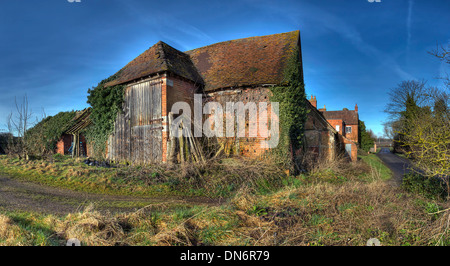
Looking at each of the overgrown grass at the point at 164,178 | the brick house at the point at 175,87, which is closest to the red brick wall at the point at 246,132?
the brick house at the point at 175,87

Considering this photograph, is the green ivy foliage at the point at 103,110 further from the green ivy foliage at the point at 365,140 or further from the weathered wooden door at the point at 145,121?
the green ivy foliage at the point at 365,140

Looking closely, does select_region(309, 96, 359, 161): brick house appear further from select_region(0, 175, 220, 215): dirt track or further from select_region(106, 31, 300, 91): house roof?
select_region(0, 175, 220, 215): dirt track

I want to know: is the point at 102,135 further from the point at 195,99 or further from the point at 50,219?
the point at 50,219

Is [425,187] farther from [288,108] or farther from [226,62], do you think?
[226,62]

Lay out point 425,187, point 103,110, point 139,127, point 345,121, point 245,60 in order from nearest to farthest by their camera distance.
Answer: point 425,187 < point 139,127 < point 103,110 < point 245,60 < point 345,121

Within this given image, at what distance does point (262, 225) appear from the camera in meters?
4.78

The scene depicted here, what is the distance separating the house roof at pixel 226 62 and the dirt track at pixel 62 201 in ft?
24.4

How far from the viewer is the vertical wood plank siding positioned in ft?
43.4

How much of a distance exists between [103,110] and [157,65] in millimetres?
5253

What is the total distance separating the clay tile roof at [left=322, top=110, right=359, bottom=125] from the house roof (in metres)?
38.3

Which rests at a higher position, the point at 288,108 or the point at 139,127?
the point at 288,108

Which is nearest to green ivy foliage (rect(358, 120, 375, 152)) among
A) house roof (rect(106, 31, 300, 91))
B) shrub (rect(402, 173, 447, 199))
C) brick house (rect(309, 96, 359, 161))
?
brick house (rect(309, 96, 359, 161))

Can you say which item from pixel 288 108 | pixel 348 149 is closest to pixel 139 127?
pixel 288 108
